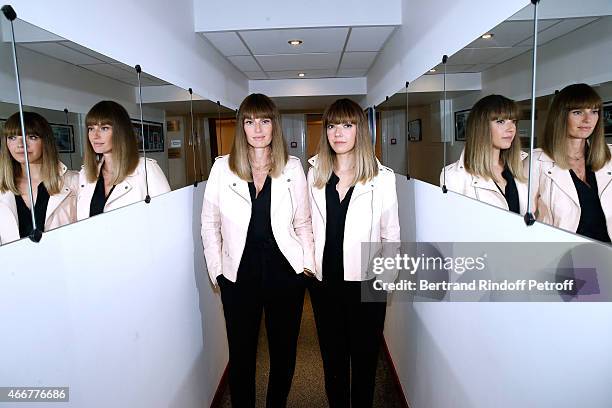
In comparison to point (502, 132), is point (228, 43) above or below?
above

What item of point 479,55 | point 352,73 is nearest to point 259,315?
point 479,55

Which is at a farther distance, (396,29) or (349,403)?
(396,29)

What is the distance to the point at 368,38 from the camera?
329 cm

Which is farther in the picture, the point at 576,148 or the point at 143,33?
the point at 143,33

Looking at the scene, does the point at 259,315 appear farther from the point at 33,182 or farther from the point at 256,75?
the point at 256,75

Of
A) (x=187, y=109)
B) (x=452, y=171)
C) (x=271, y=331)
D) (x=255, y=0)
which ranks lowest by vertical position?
(x=271, y=331)

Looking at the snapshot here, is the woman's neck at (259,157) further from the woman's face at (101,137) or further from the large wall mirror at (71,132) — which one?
the woman's face at (101,137)

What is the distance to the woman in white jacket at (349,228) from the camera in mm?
2207

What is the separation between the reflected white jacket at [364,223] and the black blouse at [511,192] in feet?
3.43

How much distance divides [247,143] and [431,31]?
1110mm

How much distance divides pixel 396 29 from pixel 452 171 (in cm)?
177

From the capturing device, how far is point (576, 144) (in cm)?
82

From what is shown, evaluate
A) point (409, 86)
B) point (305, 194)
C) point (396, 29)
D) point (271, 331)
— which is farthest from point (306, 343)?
point (396, 29)

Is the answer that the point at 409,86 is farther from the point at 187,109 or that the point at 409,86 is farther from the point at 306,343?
the point at 306,343
